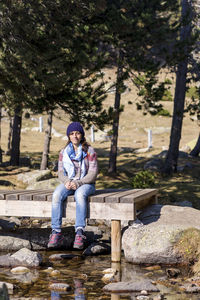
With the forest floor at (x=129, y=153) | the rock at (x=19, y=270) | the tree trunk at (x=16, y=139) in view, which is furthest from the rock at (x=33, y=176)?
the rock at (x=19, y=270)

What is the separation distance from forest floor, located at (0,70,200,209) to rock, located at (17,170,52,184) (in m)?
0.25

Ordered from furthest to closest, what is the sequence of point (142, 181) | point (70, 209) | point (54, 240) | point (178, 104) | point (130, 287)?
1. point (178, 104)
2. point (142, 181)
3. point (70, 209)
4. point (54, 240)
5. point (130, 287)

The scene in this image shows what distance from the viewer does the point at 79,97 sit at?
1459cm

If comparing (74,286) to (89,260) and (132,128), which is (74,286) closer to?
(89,260)

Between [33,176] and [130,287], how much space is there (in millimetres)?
10622

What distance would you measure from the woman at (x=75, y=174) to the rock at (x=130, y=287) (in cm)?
151

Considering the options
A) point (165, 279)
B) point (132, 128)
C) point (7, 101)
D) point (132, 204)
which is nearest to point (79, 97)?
point (7, 101)

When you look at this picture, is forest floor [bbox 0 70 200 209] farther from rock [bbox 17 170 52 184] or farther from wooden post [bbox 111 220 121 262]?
wooden post [bbox 111 220 121 262]

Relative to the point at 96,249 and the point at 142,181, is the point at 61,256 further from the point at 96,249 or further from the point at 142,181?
the point at 142,181

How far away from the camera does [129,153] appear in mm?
26250

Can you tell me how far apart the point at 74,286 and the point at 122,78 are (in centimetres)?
1057

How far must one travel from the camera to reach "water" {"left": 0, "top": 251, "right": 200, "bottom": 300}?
5914 mm

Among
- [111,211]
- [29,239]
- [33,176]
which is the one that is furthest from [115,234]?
[33,176]

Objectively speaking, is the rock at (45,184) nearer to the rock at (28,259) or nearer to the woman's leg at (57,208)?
the woman's leg at (57,208)
